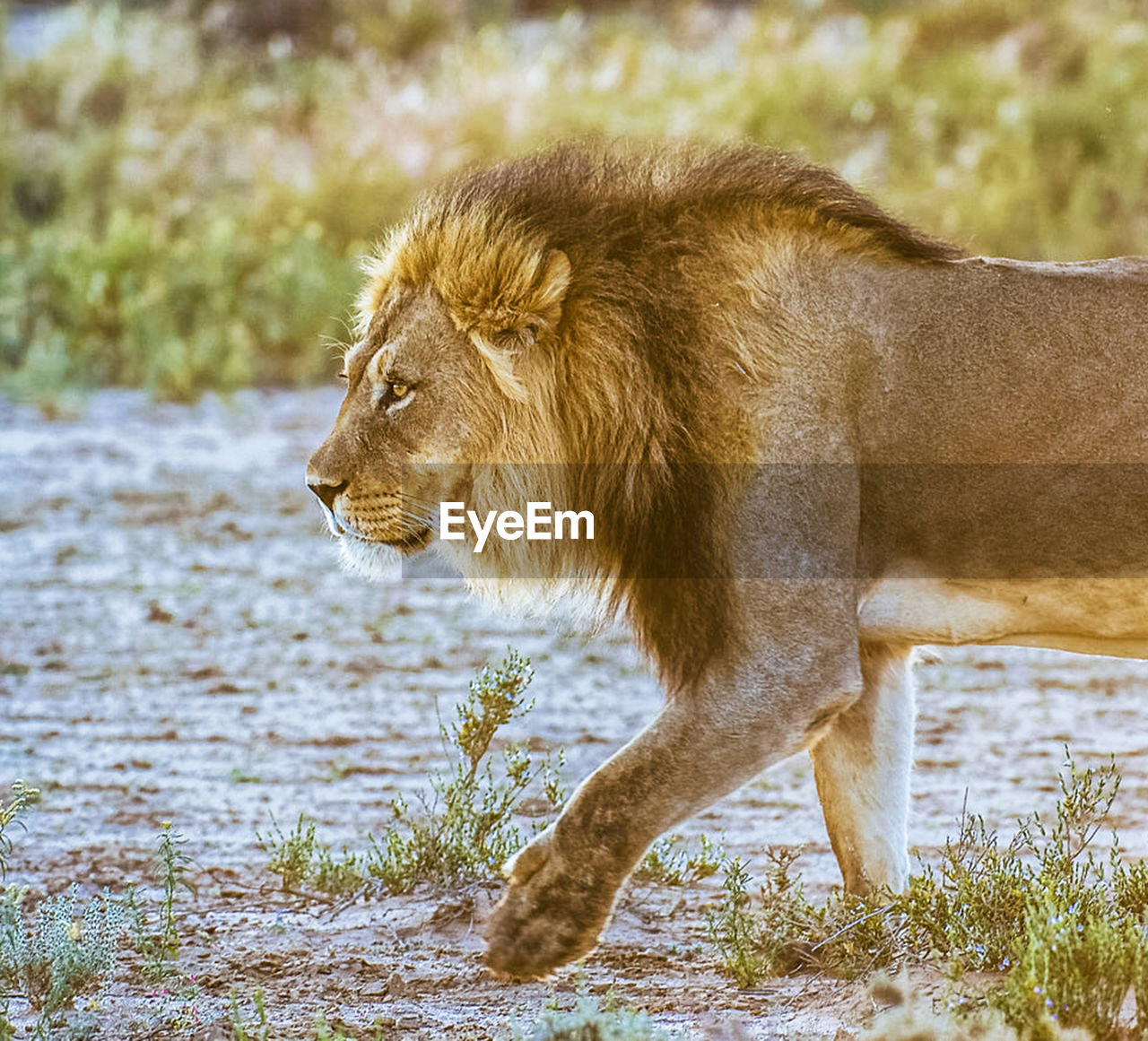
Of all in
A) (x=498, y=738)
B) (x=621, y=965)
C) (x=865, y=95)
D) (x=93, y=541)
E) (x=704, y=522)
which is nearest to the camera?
(x=704, y=522)

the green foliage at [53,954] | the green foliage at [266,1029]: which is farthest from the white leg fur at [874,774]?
the green foliage at [53,954]

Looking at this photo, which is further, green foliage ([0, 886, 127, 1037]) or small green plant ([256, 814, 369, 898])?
small green plant ([256, 814, 369, 898])

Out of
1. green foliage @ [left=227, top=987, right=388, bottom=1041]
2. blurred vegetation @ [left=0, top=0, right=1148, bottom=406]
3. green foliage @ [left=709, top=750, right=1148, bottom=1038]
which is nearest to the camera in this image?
green foliage @ [left=709, top=750, right=1148, bottom=1038]

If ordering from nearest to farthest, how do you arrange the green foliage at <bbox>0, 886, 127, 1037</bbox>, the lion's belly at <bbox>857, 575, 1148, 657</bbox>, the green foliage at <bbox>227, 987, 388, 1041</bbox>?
the green foliage at <bbox>227, 987, 388, 1041</bbox> → the green foliage at <bbox>0, 886, 127, 1037</bbox> → the lion's belly at <bbox>857, 575, 1148, 657</bbox>

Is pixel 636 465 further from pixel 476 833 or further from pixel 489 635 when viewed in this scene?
pixel 489 635

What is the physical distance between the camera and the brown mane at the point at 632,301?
3672mm

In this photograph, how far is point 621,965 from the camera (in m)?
3.92

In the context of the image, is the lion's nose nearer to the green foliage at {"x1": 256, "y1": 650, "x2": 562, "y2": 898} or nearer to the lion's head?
the lion's head

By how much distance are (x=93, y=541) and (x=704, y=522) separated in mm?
4859

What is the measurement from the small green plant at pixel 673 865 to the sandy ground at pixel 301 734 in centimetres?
6

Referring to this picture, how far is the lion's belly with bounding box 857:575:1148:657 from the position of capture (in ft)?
11.9

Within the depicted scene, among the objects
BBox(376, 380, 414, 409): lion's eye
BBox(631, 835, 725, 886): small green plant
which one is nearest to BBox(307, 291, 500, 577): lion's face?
BBox(376, 380, 414, 409): lion's eye

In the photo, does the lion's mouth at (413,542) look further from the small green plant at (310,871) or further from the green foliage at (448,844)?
the small green plant at (310,871)

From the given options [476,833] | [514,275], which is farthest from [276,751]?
[514,275]
